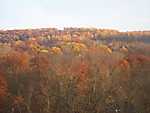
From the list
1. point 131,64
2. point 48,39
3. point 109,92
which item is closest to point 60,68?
point 109,92

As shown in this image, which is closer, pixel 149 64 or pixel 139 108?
pixel 139 108

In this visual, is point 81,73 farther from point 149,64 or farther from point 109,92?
point 149,64

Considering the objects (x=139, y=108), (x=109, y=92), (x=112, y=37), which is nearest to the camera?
(x=139, y=108)

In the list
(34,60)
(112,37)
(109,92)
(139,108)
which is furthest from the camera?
(112,37)

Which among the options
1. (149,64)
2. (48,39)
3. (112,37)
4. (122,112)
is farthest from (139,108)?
(112,37)

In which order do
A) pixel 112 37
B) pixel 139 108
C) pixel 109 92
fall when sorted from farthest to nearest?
pixel 112 37 < pixel 109 92 < pixel 139 108

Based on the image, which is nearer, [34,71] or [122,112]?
[122,112]

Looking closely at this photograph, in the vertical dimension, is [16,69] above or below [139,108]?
above

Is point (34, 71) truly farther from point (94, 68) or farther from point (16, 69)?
point (94, 68)

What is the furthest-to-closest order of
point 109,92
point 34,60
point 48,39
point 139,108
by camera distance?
1. point 48,39
2. point 34,60
3. point 109,92
4. point 139,108
